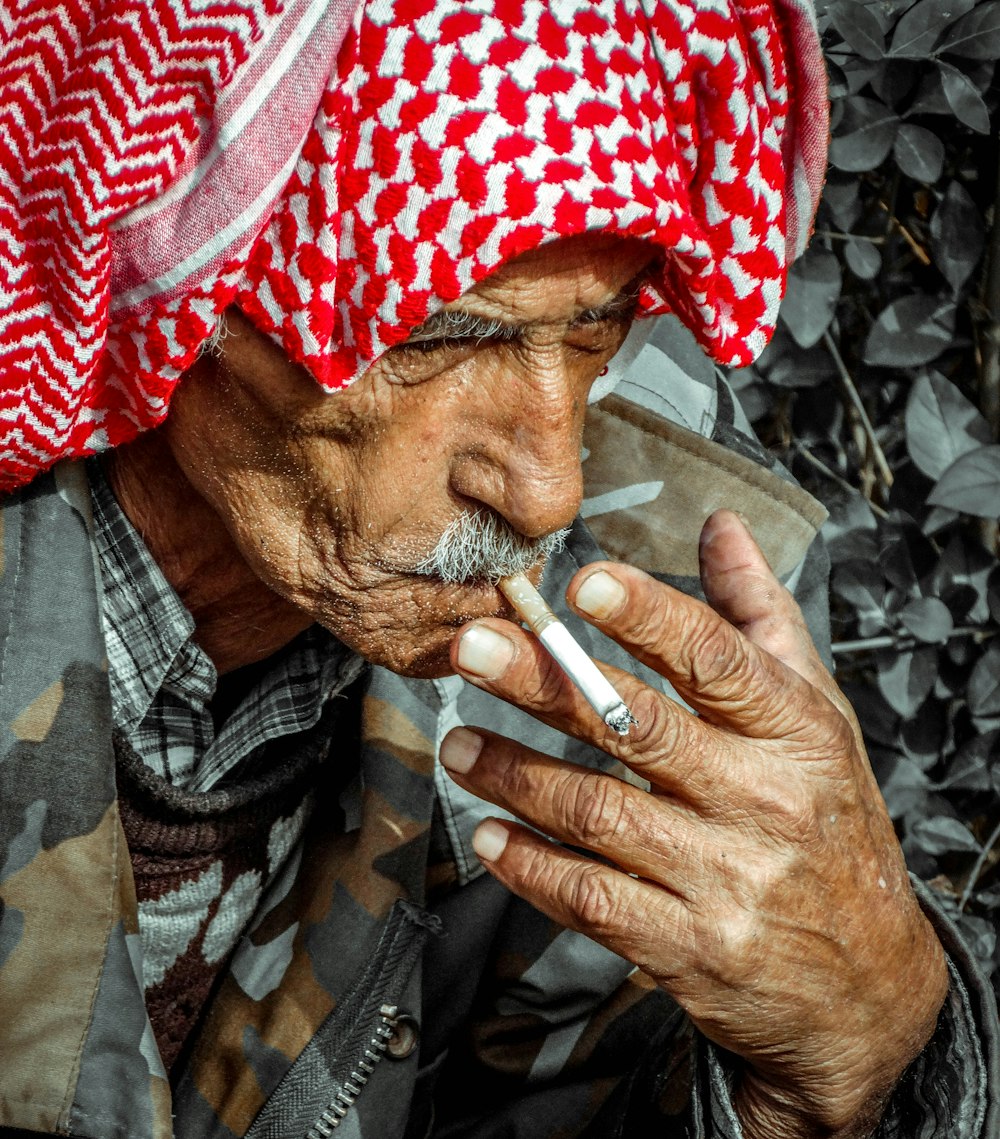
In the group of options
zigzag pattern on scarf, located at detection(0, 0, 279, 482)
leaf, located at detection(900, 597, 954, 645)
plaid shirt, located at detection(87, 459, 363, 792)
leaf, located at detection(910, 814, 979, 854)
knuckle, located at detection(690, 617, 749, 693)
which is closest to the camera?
zigzag pattern on scarf, located at detection(0, 0, 279, 482)

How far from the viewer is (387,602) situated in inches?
53.3

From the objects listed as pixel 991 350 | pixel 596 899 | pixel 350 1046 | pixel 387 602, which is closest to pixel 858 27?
pixel 991 350

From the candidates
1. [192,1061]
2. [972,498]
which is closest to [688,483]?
[972,498]

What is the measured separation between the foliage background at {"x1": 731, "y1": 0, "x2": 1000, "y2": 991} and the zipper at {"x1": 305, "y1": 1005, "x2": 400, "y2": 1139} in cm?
143

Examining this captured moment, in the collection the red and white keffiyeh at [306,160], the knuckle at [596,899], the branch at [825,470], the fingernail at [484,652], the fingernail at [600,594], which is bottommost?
the branch at [825,470]

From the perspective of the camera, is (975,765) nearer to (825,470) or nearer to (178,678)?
(825,470)

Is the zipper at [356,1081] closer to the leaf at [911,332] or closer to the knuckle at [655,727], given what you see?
the knuckle at [655,727]

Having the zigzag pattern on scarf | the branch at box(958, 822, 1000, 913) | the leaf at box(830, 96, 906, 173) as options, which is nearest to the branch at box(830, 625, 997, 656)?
the branch at box(958, 822, 1000, 913)

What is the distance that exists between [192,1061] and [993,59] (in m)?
2.18

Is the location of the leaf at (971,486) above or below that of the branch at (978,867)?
above

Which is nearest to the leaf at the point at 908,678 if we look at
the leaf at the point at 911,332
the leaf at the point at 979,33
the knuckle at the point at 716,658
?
the leaf at the point at 911,332

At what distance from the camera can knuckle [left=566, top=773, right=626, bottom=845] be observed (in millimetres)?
1142

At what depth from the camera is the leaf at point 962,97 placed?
217 cm

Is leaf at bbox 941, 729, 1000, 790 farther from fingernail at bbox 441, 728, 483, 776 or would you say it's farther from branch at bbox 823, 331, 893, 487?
fingernail at bbox 441, 728, 483, 776
